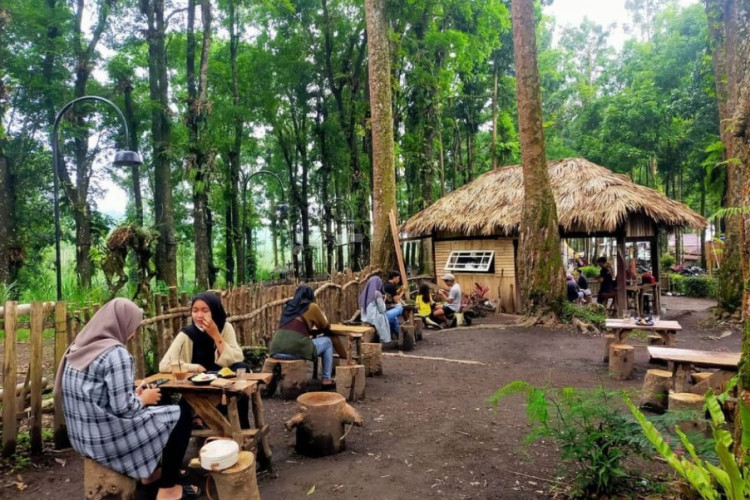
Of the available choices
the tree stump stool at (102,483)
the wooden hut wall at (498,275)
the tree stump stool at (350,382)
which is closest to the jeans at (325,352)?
the tree stump stool at (350,382)

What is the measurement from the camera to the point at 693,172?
19500mm

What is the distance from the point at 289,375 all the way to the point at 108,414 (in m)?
2.76

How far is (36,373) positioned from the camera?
393 centimetres

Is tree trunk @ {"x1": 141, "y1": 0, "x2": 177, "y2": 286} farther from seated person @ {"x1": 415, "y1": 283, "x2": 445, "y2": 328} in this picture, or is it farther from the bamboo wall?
Answer: seated person @ {"x1": 415, "y1": 283, "x2": 445, "y2": 328}

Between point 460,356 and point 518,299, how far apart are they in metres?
5.29

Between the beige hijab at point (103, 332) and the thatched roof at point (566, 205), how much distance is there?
409 inches

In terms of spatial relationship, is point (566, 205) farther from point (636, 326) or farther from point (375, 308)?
point (375, 308)

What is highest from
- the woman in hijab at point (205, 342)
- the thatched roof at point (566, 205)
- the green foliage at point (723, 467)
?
the thatched roof at point (566, 205)

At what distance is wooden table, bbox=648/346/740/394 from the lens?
15.6 feet

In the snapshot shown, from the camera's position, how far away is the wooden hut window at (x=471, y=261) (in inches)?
523

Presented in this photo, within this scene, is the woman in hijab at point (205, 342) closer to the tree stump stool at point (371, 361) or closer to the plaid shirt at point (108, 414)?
the plaid shirt at point (108, 414)

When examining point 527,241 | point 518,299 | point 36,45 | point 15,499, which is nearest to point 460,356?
point 527,241

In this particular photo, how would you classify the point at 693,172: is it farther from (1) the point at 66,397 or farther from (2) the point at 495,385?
(1) the point at 66,397

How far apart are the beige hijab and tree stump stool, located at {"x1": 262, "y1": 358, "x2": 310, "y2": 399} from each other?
2.59 m
